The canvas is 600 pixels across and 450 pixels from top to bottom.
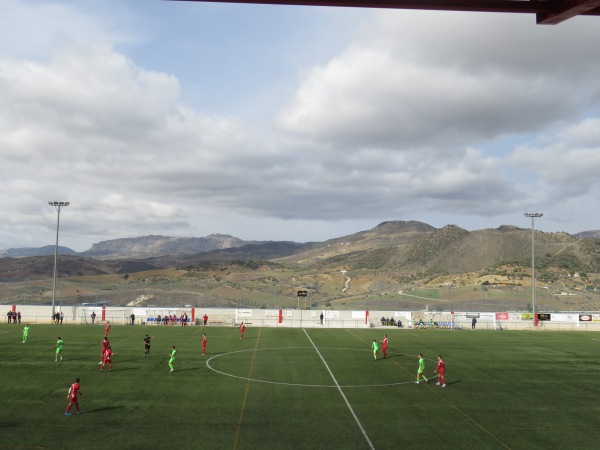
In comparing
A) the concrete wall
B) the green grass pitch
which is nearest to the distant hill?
the concrete wall

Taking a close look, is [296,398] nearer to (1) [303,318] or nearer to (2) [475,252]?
(1) [303,318]

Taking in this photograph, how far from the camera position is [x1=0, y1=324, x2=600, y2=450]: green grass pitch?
727 inches

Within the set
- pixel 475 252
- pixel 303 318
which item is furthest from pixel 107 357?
pixel 475 252

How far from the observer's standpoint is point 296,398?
956 inches

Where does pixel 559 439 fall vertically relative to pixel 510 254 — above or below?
below

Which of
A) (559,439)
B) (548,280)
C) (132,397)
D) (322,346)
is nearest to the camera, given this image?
(559,439)

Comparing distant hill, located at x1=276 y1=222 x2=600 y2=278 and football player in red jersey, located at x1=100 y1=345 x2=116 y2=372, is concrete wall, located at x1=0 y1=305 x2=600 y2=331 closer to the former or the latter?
football player in red jersey, located at x1=100 y1=345 x2=116 y2=372

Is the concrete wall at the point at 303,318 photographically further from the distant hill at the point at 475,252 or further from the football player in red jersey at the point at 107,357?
the distant hill at the point at 475,252

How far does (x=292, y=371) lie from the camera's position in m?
31.0

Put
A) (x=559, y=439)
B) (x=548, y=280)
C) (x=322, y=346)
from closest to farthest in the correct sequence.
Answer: (x=559, y=439)
(x=322, y=346)
(x=548, y=280)

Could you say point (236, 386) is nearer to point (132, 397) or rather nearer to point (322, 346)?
point (132, 397)

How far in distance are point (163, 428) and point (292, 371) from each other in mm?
12801

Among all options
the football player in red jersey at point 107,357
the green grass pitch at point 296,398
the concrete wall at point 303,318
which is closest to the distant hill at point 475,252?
the concrete wall at point 303,318

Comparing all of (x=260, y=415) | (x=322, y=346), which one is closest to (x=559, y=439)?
(x=260, y=415)
